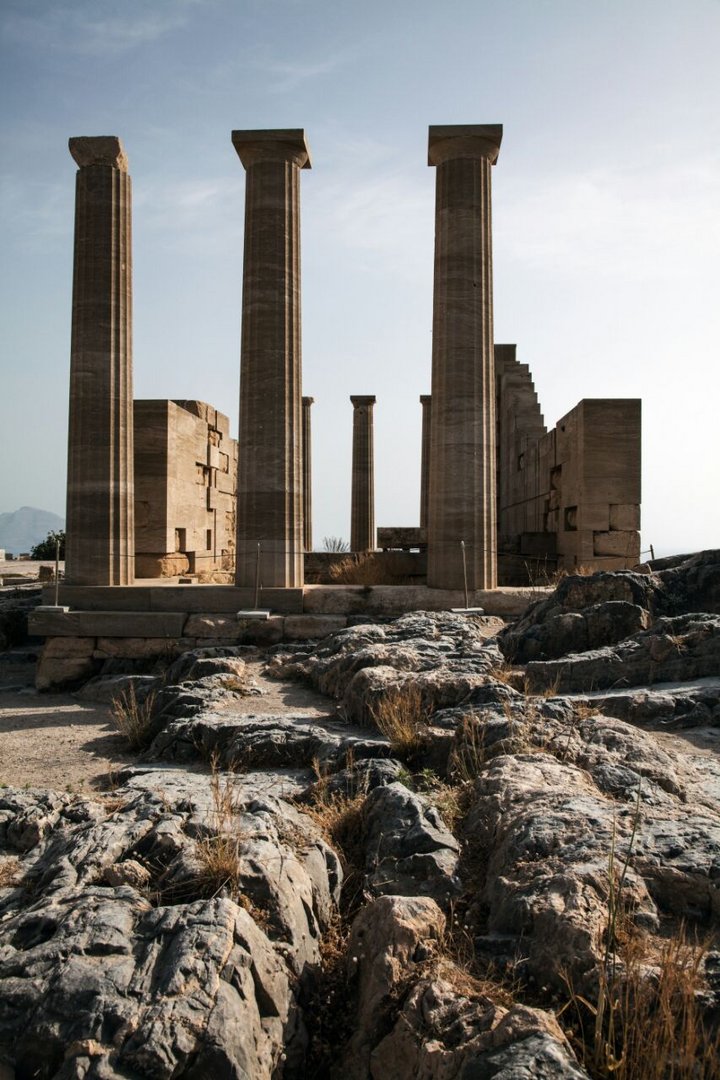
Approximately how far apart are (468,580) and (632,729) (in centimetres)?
794

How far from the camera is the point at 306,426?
107 ft

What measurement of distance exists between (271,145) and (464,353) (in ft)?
16.9

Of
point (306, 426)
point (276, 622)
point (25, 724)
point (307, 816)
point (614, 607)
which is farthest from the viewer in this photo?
point (306, 426)

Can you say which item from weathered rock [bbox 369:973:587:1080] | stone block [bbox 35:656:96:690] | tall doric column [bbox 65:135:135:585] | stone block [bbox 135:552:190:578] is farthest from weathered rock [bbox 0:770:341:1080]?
stone block [bbox 135:552:190:578]

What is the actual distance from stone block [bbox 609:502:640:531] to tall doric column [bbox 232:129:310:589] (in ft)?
22.1

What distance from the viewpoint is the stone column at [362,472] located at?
31.9m

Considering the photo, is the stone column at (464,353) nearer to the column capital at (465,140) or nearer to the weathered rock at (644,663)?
the column capital at (465,140)

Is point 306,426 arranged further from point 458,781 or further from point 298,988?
point 298,988

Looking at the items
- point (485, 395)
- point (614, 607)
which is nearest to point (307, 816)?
point (614, 607)

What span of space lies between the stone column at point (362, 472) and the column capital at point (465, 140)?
18.1 metres

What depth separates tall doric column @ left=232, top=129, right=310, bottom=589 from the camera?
13.7 meters

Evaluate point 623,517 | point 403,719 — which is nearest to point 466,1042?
point 403,719

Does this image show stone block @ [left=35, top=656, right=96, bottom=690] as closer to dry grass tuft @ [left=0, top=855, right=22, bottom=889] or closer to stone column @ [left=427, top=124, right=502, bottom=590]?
stone column @ [left=427, top=124, right=502, bottom=590]

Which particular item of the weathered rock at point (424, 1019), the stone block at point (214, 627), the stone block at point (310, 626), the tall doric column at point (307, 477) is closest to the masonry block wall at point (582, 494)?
the stone block at point (310, 626)
